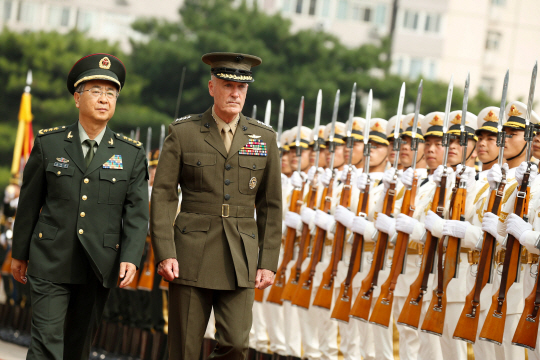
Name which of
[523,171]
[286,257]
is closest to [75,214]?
[523,171]

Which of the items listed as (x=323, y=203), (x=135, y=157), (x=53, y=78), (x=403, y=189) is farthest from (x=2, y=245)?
(x=53, y=78)

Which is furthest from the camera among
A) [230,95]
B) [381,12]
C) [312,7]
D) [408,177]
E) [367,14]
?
[381,12]

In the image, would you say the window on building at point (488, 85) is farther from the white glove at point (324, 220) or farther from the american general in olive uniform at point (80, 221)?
the american general in olive uniform at point (80, 221)

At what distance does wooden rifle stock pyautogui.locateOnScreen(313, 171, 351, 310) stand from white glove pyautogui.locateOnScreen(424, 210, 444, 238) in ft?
4.31

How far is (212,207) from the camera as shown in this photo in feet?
16.3

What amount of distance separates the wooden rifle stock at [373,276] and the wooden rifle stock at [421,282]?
1.80 feet

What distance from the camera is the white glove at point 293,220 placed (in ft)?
27.0

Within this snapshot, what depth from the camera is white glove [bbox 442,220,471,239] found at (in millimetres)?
6008

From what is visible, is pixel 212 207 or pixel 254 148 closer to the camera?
pixel 212 207

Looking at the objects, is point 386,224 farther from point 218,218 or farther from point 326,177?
point 218,218

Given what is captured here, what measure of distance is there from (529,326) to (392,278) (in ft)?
5.32

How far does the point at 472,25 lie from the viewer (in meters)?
37.6

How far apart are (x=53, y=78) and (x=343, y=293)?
2396 centimetres

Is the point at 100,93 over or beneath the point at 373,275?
over
